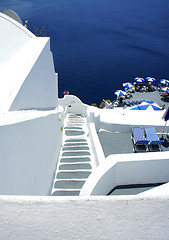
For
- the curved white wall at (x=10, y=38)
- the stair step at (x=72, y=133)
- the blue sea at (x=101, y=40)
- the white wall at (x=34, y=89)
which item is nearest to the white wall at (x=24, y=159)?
the white wall at (x=34, y=89)

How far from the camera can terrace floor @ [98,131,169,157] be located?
1072cm

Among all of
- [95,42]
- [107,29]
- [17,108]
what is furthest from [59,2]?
[17,108]

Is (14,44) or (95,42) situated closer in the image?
(14,44)

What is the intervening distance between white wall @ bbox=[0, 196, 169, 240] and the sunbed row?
324 inches

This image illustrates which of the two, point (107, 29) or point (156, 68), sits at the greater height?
point (107, 29)

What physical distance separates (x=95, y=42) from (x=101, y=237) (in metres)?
59.9

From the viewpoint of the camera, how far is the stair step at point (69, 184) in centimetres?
930

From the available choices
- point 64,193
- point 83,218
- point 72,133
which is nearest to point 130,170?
point 64,193

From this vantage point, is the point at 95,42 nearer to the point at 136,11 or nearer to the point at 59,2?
the point at 136,11

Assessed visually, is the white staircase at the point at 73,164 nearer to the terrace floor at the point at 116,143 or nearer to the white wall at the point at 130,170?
the terrace floor at the point at 116,143

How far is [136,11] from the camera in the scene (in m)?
85.6

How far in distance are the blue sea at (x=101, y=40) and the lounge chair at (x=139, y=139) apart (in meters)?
16.8

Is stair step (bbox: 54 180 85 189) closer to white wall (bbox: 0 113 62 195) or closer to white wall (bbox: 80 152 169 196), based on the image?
white wall (bbox: 0 113 62 195)

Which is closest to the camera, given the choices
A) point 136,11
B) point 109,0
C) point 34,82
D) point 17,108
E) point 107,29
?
point 17,108
